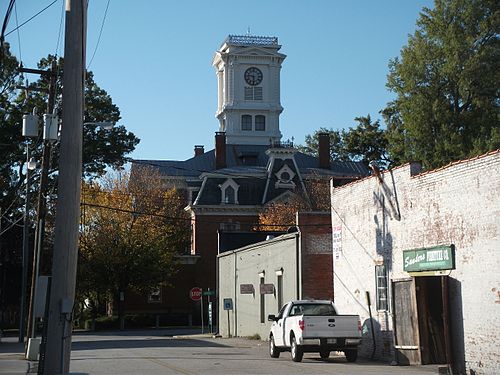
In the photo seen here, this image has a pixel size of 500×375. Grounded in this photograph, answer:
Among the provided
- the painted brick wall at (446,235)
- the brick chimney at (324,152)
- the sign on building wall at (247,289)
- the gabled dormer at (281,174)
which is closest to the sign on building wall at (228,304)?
the sign on building wall at (247,289)

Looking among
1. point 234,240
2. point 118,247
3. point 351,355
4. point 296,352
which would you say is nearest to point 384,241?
point 351,355

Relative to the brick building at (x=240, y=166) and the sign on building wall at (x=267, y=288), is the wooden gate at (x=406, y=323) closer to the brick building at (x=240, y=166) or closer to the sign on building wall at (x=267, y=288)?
the sign on building wall at (x=267, y=288)

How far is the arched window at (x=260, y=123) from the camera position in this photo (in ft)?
315

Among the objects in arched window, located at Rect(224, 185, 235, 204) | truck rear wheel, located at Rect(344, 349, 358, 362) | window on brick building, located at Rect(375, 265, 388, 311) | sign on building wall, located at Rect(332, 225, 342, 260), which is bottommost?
truck rear wheel, located at Rect(344, 349, 358, 362)

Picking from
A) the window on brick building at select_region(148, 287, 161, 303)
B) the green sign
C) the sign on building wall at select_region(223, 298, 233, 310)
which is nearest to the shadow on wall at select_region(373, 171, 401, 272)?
the green sign

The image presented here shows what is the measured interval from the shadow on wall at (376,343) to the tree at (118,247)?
34.2 metres

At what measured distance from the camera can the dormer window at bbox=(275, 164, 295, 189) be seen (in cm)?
7181

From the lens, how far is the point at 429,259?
20.2m

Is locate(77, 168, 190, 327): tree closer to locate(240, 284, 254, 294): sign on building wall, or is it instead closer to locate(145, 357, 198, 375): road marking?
locate(240, 284, 254, 294): sign on building wall

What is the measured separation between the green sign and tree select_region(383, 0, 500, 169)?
22.4m

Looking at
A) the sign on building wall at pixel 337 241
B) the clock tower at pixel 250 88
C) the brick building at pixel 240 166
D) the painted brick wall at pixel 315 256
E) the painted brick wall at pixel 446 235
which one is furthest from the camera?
the clock tower at pixel 250 88

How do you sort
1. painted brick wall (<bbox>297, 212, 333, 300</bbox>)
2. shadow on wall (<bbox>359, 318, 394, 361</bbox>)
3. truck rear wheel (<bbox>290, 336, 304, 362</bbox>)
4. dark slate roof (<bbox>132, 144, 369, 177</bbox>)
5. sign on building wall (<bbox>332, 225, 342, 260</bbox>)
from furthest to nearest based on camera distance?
1. dark slate roof (<bbox>132, 144, 369, 177</bbox>)
2. painted brick wall (<bbox>297, 212, 333, 300</bbox>)
3. sign on building wall (<bbox>332, 225, 342, 260</bbox>)
4. shadow on wall (<bbox>359, 318, 394, 361</bbox>)
5. truck rear wheel (<bbox>290, 336, 304, 362</bbox>)

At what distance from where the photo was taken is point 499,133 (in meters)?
40.6

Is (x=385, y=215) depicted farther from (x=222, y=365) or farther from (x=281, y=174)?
(x=281, y=174)
